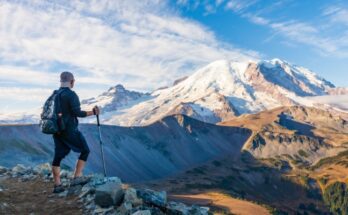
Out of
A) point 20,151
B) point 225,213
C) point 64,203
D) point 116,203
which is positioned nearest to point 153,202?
point 116,203

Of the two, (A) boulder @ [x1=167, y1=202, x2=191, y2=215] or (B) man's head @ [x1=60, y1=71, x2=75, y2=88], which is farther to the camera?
(B) man's head @ [x1=60, y1=71, x2=75, y2=88]

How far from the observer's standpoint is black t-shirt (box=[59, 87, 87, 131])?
A: 1552cm

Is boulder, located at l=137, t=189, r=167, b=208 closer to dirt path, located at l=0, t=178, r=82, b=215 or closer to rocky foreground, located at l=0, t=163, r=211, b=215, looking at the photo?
rocky foreground, located at l=0, t=163, r=211, b=215

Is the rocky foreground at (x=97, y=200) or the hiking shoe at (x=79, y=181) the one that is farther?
the hiking shoe at (x=79, y=181)

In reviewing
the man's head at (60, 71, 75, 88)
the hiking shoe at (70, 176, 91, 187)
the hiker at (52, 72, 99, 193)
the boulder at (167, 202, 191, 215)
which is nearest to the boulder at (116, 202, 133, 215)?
the boulder at (167, 202, 191, 215)

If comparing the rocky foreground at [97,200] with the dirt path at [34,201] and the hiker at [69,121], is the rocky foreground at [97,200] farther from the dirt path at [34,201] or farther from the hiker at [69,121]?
the hiker at [69,121]

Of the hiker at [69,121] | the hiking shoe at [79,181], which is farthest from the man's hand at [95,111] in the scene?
the hiking shoe at [79,181]

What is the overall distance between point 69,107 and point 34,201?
13.0 feet

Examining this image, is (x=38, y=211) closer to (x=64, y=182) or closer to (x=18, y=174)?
(x=64, y=182)

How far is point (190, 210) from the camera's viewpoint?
15445mm

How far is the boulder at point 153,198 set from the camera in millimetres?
14516

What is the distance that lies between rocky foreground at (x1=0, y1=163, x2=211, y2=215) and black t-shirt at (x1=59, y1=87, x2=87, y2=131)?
2.58 m

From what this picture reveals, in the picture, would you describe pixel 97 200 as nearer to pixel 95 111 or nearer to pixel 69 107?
pixel 95 111

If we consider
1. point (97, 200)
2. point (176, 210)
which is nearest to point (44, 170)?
point (97, 200)
